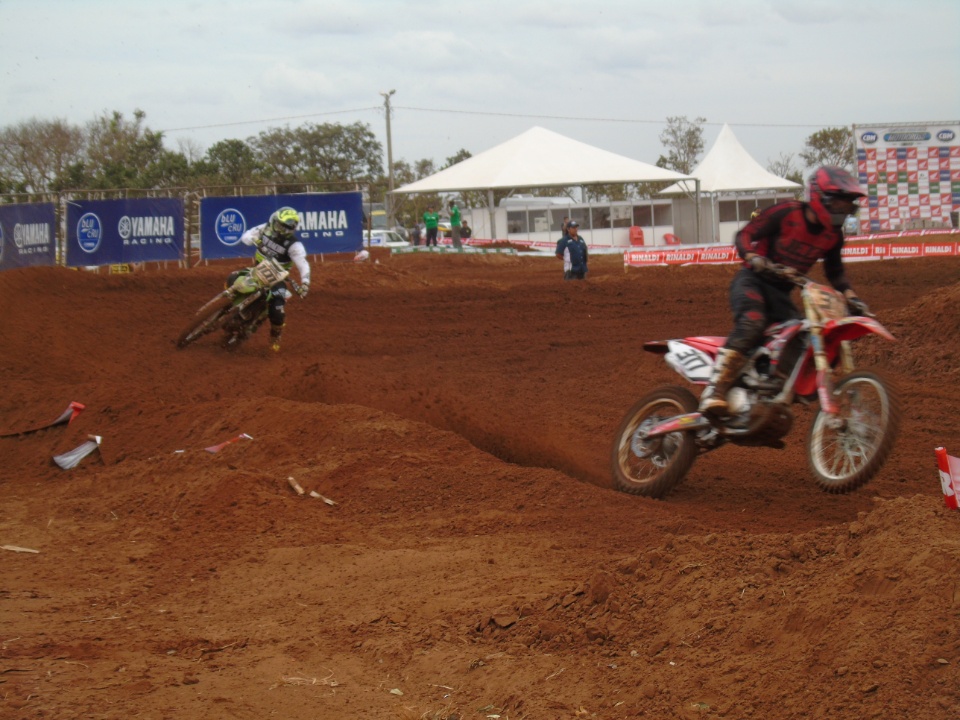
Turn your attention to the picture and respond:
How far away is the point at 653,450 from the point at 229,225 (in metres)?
17.9

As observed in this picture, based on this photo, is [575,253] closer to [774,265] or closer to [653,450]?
[653,450]

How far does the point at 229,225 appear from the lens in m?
23.0

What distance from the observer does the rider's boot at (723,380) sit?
20.6 ft

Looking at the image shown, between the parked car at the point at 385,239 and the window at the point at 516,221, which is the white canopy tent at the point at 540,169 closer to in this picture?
the parked car at the point at 385,239

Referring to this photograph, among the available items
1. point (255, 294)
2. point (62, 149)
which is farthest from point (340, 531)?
point (62, 149)

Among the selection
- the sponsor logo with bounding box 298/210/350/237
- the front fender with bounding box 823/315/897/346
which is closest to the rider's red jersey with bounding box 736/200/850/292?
the front fender with bounding box 823/315/897/346

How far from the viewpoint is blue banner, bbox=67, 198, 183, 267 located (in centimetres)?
2012

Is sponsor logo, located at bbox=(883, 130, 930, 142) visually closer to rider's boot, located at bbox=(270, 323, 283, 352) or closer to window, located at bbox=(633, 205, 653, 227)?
window, located at bbox=(633, 205, 653, 227)

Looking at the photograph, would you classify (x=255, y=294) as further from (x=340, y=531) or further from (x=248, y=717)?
(x=248, y=717)

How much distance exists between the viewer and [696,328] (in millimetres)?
14398

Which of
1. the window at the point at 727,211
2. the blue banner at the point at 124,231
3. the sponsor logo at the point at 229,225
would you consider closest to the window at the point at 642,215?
the window at the point at 727,211

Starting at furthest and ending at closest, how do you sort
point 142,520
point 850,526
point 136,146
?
point 136,146 < point 142,520 < point 850,526

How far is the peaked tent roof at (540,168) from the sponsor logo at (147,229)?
799 inches

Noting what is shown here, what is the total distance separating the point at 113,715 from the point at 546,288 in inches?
636
